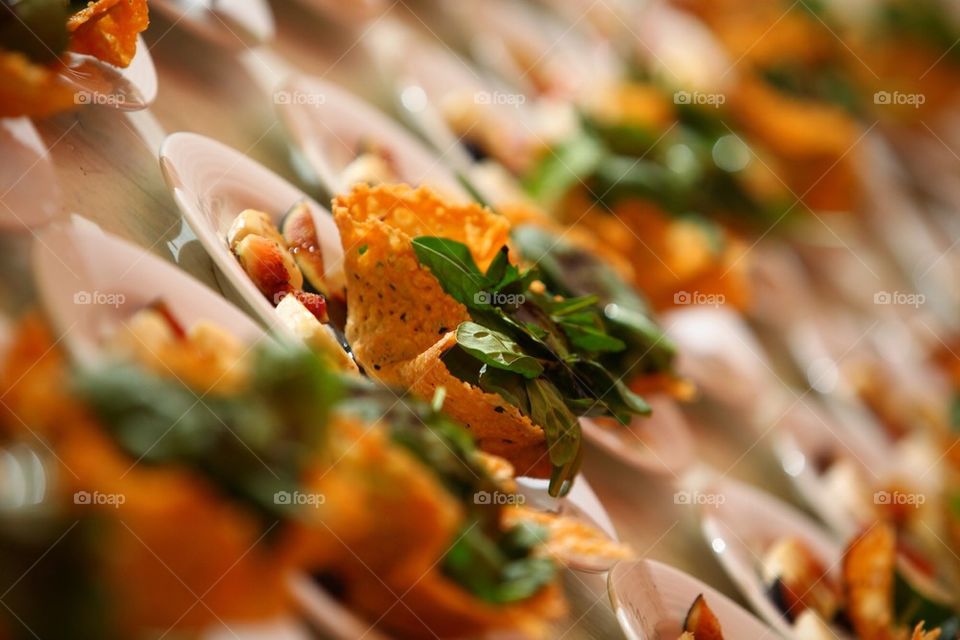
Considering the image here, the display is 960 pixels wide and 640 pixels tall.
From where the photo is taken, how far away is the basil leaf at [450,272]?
111 cm

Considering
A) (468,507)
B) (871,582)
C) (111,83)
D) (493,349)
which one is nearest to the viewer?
(468,507)

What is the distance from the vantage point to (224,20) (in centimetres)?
156

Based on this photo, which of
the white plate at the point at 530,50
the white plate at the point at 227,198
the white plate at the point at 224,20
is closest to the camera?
the white plate at the point at 227,198

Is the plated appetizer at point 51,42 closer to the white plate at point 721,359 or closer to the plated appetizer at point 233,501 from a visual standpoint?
the plated appetizer at point 233,501

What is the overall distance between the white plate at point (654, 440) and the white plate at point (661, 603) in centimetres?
25

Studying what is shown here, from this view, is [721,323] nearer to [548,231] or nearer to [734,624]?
[548,231]

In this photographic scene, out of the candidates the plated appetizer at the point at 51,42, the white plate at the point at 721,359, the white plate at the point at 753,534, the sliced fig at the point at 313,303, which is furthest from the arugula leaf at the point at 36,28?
the white plate at the point at 721,359

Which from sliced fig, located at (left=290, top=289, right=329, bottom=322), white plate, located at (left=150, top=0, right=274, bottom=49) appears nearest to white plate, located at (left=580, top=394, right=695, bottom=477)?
sliced fig, located at (left=290, top=289, right=329, bottom=322)

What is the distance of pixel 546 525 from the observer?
1.10 m

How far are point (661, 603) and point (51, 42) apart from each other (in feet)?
3.32

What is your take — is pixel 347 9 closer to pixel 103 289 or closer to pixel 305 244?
pixel 305 244

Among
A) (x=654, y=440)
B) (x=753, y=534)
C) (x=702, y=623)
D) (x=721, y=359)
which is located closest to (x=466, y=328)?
(x=702, y=623)

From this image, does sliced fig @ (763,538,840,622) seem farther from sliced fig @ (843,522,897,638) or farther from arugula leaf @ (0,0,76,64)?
arugula leaf @ (0,0,76,64)

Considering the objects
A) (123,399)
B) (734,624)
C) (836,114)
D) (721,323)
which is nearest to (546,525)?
(734,624)
